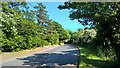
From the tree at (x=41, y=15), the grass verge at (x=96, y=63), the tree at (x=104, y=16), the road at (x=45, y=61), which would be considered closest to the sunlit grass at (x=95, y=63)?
the grass verge at (x=96, y=63)

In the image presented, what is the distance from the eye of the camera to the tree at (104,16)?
14.4 m

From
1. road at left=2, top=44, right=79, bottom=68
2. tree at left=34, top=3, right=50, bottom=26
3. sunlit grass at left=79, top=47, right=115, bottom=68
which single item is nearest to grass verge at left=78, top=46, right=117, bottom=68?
sunlit grass at left=79, top=47, right=115, bottom=68

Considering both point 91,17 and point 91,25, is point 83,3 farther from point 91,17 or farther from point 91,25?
point 91,25

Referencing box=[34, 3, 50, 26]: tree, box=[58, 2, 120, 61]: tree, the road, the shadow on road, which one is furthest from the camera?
box=[34, 3, 50, 26]: tree

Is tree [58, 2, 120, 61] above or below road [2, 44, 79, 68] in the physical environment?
above

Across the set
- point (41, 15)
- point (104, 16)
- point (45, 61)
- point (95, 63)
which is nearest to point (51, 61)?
point (45, 61)

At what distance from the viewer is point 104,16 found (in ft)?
48.5

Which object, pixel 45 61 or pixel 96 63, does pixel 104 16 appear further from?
pixel 45 61

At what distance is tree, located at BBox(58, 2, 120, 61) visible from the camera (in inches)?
568

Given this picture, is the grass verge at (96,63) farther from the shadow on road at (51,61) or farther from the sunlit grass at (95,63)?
the shadow on road at (51,61)

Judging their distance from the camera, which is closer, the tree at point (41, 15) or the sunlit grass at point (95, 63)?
the sunlit grass at point (95, 63)

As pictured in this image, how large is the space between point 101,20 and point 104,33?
90 cm

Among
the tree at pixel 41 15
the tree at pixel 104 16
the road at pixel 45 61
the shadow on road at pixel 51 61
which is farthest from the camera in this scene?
the tree at pixel 41 15

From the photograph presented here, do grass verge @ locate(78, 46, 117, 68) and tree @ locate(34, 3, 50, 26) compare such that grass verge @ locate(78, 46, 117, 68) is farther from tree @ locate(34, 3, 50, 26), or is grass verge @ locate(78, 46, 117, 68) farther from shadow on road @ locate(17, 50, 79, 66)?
tree @ locate(34, 3, 50, 26)
